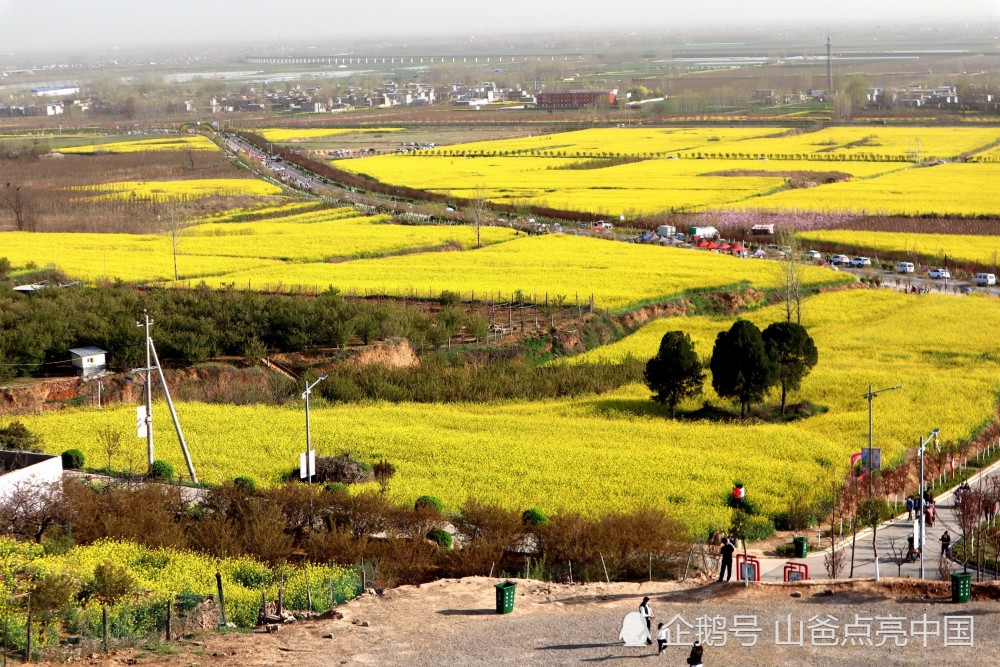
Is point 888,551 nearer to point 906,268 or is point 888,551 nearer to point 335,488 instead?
point 335,488

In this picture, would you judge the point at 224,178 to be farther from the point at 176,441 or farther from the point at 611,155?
the point at 176,441

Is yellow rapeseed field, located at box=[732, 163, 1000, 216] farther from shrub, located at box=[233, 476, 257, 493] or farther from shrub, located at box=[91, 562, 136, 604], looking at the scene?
shrub, located at box=[91, 562, 136, 604]

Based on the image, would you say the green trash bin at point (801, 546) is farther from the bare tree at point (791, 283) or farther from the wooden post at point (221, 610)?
the bare tree at point (791, 283)

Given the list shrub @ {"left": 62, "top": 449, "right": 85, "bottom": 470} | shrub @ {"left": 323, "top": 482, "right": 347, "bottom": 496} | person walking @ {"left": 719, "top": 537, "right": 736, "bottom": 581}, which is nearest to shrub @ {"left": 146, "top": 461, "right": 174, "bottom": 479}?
shrub @ {"left": 62, "top": 449, "right": 85, "bottom": 470}

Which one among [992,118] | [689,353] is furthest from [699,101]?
[689,353]

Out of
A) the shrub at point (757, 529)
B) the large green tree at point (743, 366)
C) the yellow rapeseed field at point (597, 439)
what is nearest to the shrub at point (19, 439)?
the yellow rapeseed field at point (597, 439)
